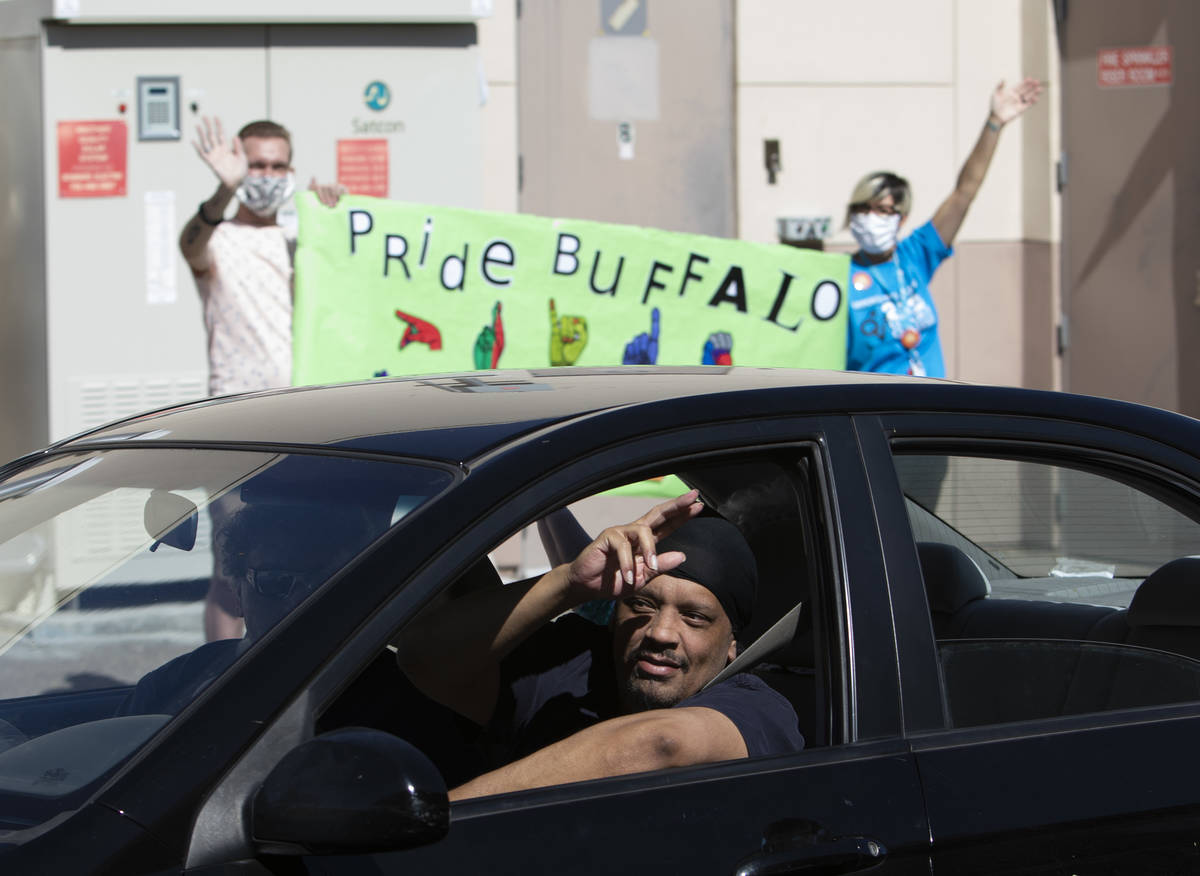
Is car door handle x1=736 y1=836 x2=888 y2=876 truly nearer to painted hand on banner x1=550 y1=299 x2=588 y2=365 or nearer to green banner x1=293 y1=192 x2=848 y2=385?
green banner x1=293 y1=192 x2=848 y2=385

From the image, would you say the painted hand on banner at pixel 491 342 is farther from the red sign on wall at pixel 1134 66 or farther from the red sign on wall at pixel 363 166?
the red sign on wall at pixel 1134 66

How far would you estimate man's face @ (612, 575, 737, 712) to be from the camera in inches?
93.5

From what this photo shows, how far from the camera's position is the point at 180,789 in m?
1.59

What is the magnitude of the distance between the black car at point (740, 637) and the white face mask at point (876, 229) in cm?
401

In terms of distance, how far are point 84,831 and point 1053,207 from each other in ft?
26.4

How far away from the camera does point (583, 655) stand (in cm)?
260

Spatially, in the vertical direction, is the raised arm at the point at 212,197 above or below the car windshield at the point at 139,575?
above

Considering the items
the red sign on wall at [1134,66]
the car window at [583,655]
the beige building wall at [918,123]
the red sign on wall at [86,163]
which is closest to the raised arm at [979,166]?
the beige building wall at [918,123]

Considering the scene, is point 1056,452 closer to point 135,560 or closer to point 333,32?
point 135,560

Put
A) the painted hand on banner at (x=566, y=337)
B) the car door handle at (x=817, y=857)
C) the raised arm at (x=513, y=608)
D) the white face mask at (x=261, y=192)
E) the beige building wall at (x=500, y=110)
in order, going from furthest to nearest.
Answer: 1. the beige building wall at (x=500, y=110)
2. the painted hand on banner at (x=566, y=337)
3. the white face mask at (x=261, y=192)
4. the raised arm at (x=513, y=608)
5. the car door handle at (x=817, y=857)

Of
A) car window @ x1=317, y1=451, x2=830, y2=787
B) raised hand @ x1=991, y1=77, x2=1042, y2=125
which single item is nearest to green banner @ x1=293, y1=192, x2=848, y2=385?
raised hand @ x1=991, y1=77, x2=1042, y2=125

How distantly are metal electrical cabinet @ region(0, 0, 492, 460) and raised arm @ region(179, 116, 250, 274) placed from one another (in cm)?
71

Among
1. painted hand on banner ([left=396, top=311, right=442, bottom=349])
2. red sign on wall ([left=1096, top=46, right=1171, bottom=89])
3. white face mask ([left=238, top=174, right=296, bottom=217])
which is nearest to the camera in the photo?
white face mask ([left=238, top=174, right=296, bottom=217])

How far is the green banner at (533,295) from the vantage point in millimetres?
6184
